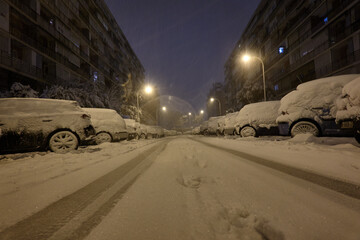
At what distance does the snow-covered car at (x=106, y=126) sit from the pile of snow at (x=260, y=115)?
6.45 metres

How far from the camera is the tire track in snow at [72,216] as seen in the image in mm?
1147

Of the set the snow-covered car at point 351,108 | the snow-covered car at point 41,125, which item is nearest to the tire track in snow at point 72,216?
the snow-covered car at point 41,125

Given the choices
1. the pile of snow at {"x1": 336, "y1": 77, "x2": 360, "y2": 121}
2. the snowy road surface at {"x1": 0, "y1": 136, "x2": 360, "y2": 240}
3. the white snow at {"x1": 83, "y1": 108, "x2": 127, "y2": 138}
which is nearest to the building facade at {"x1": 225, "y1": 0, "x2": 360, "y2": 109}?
the pile of snow at {"x1": 336, "y1": 77, "x2": 360, "y2": 121}

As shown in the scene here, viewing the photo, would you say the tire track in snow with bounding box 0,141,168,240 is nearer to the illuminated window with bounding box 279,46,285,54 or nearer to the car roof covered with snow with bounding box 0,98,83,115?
the car roof covered with snow with bounding box 0,98,83,115

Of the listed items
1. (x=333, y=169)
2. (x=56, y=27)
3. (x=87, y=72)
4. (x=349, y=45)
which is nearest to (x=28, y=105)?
(x=333, y=169)

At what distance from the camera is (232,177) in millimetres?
2271

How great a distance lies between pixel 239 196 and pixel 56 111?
19.9 feet

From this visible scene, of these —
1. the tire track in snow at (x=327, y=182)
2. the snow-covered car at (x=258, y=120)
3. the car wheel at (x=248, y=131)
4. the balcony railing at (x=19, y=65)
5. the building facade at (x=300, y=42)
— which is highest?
the building facade at (x=300, y=42)

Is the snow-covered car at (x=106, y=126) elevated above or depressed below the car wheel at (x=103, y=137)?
above

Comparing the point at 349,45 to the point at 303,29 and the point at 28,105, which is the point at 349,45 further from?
the point at 28,105

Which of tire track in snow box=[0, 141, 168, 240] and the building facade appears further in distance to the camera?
the building facade

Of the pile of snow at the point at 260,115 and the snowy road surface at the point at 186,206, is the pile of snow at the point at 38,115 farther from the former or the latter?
the pile of snow at the point at 260,115

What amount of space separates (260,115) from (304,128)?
2574 millimetres

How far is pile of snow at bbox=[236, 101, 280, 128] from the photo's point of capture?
8.40 meters
